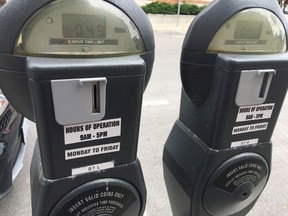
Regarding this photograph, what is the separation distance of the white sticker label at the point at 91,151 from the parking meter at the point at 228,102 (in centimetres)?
48

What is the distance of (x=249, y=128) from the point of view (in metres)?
1.47

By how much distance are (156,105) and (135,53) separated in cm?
327

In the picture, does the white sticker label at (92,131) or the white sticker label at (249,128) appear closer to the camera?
the white sticker label at (92,131)

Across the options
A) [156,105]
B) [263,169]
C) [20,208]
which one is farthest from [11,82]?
[156,105]

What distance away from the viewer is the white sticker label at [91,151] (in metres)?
1.09

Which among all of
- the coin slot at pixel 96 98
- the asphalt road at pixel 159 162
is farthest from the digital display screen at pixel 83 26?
the asphalt road at pixel 159 162

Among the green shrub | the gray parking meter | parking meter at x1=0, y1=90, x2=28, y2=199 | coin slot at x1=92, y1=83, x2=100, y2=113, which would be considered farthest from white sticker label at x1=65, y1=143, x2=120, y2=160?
the green shrub

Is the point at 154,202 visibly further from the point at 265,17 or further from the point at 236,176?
the point at 265,17

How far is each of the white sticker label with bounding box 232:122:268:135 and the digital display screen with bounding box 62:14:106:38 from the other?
2.37ft

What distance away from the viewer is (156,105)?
14.4ft

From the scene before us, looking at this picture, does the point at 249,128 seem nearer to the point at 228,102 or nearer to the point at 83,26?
the point at 228,102

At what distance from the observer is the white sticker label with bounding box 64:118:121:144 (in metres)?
1.06

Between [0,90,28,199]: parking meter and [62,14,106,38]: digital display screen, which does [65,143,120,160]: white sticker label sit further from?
[0,90,28,199]: parking meter

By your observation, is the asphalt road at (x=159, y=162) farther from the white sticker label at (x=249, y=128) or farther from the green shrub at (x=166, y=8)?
the green shrub at (x=166, y=8)
